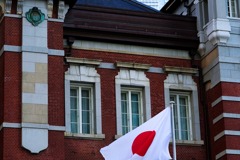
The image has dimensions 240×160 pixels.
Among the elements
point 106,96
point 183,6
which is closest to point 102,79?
point 106,96

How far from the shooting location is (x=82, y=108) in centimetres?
3173

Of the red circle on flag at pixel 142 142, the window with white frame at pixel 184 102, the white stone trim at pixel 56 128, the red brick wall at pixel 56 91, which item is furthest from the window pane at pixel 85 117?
the red circle on flag at pixel 142 142

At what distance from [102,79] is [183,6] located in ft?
20.3

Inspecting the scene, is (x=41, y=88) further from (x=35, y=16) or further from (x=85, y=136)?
(x=35, y=16)

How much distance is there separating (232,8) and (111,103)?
5.99m

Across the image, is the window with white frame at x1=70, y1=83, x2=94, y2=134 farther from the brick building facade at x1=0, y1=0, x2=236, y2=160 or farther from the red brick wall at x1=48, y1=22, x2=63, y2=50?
the red brick wall at x1=48, y1=22, x2=63, y2=50

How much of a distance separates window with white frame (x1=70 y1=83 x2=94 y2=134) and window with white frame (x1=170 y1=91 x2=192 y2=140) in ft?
10.4

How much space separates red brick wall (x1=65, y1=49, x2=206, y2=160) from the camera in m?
30.8

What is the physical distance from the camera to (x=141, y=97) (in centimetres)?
3269

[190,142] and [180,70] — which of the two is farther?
[180,70]

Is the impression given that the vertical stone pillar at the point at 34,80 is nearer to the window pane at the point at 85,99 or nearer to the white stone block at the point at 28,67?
the white stone block at the point at 28,67

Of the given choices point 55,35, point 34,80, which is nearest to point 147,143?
point 34,80

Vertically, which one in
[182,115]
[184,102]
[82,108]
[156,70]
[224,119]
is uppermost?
[156,70]

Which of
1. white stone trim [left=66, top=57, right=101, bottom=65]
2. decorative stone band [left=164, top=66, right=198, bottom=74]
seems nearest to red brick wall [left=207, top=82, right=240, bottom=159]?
decorative stone band [left=164, top=66, right=198, bottom=74]
